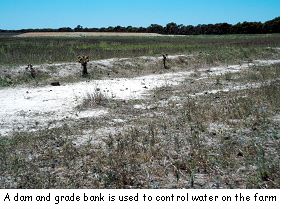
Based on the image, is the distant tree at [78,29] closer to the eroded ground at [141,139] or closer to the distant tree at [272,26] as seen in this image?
the distant tree at [272,26]

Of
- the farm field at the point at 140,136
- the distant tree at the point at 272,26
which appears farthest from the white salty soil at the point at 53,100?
the distant tree at the point at 272,26

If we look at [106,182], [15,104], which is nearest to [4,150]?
[106,182]

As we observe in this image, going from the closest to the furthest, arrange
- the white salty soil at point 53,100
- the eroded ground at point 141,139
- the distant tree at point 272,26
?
1. the eroded ground at point 141,139
2. the white salty soil at point 53,100
3. the distant tree at point 272,26

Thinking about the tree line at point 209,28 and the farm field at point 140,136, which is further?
the tree line at point 209,28

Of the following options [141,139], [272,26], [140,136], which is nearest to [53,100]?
[140,136]

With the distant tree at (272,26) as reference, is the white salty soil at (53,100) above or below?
below

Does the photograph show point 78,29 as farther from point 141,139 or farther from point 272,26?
point 141,139

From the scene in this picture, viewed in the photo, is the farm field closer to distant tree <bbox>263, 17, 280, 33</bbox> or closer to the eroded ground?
the eroded ground

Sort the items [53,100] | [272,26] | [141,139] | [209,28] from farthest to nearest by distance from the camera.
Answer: [209,28]
[272,26]
[53,100]
[141,139]

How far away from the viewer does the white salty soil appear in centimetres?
1033

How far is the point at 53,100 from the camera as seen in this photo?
1352cm

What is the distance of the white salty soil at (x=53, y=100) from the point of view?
10.3 metres

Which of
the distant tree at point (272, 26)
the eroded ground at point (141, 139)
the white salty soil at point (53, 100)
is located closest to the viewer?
the eroded ground at point (141, 139)
